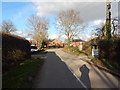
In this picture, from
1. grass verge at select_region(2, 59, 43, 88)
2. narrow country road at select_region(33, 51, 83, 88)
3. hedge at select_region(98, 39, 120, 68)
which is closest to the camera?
grass verge at select_region(2, 59, 43, 88)

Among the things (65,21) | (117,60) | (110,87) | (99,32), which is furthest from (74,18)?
(110,87)

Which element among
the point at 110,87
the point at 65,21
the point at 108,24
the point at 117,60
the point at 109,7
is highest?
the point at 65,21

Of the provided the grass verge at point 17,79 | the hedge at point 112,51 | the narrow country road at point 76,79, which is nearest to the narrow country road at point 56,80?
the narrow country road at point 76,79

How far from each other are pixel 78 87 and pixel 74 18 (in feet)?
92.0

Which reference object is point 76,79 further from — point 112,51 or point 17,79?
point 112,51

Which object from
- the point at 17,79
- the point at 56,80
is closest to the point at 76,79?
the point at 56,80

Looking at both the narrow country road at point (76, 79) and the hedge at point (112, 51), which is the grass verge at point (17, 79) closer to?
the narrow country road at point (76, 79)

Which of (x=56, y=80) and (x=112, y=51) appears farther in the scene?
(x=112, y=51)

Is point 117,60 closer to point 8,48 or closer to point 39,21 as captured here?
point 8,48

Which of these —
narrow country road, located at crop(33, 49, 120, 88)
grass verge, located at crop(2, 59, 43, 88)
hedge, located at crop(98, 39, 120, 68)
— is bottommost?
narrow country road, located at crop(33, 49, 120, 88)

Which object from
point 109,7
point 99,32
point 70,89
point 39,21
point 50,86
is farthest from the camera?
point 39,21

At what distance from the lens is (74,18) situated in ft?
101

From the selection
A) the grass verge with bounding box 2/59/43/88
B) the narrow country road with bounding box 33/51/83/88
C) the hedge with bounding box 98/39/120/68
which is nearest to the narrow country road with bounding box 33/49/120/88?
the narrow country road with bounding box 33/51/83/88

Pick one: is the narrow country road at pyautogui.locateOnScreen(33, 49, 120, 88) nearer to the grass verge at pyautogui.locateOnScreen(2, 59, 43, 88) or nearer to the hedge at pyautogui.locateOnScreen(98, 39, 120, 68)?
the grass verge at pyautogui.locateOnScreen(2, 59, 43, 88)
